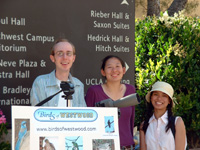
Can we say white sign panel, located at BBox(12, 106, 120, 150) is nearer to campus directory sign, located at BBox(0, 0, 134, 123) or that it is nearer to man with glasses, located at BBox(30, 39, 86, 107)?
man with glasses, located at BBox(30, 39, 86, 107)

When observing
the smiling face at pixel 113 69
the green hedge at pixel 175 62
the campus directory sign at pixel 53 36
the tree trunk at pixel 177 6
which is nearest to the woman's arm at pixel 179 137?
the smiling face at pixel 113 69

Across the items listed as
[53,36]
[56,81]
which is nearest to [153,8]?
[53,36]

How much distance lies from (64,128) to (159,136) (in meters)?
1.54

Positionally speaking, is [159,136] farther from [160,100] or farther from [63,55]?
[63,55]

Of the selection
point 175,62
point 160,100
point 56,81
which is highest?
point 175,62

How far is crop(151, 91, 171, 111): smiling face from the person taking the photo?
12.9 feet

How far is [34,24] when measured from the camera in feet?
14.3

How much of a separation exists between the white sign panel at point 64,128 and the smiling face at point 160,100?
4.38 feet

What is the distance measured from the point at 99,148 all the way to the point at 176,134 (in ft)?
4.64

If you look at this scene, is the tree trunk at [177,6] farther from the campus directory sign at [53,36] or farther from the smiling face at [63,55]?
the smiling face at [63,55]

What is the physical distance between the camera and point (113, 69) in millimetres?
3695

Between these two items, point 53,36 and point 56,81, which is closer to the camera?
point 56,81

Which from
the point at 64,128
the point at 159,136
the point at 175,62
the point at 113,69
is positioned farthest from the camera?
the point at 175,62

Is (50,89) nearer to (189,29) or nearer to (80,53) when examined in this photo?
(80,53)
